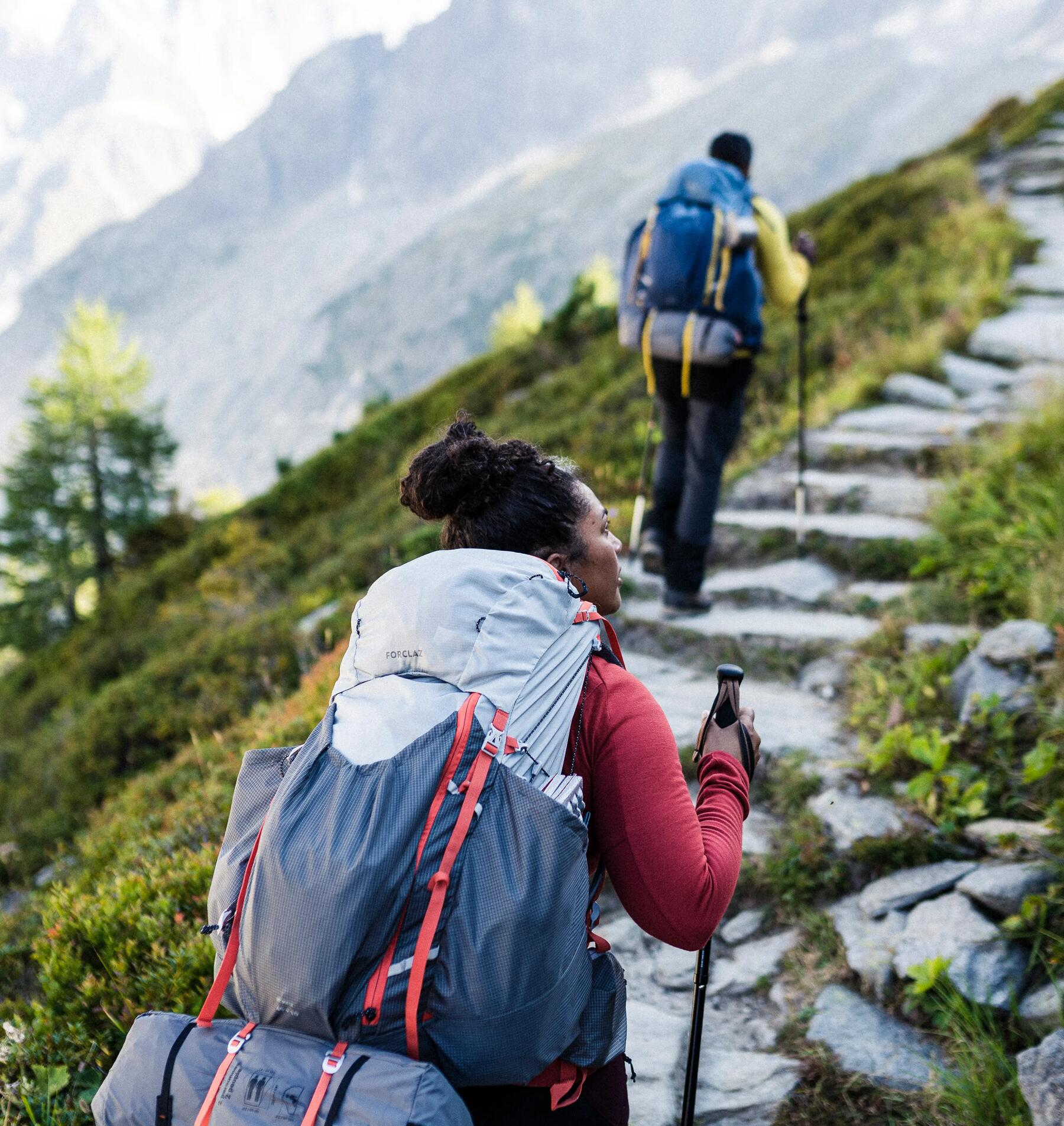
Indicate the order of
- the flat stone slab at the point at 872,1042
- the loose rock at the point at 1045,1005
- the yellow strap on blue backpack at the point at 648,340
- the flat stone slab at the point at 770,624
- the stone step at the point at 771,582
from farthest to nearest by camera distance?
the stone step at the point at 771,582 → the flat stone slab at the point at 770,624 → the yellow strap on blue backpack at the point at 648,340 → the flat stone slab at the point at 872,1042 → the loose rock at the point at 1045,1005

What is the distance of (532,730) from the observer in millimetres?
1482

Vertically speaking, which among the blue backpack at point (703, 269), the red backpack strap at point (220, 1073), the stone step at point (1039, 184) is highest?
the stone step at point (1039, 184)

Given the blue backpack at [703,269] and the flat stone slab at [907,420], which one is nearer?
the blue backpack at [703,269]

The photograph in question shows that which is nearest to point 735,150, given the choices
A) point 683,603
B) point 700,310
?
point 700,310

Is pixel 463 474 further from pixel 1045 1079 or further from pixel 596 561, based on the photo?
pixel 1045 1079

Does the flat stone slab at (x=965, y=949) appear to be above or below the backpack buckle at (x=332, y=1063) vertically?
below

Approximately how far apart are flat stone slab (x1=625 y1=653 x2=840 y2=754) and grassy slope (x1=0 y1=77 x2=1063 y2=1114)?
1.87m

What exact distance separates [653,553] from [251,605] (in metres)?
6.28

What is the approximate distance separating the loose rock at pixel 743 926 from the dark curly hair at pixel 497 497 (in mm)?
1857

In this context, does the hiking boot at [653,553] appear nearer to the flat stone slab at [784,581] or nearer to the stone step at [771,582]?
the stone step at [771,582]

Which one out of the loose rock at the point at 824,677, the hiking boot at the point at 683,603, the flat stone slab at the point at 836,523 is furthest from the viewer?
the flat stone slab at the point at 836,523

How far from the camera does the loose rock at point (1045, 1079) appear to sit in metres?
1.81

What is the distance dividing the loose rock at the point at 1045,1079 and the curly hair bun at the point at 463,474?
181cm

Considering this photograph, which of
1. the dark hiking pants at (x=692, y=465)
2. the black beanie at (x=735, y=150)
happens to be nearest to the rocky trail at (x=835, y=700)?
the dark hiking pants at (x=692, y=465)
